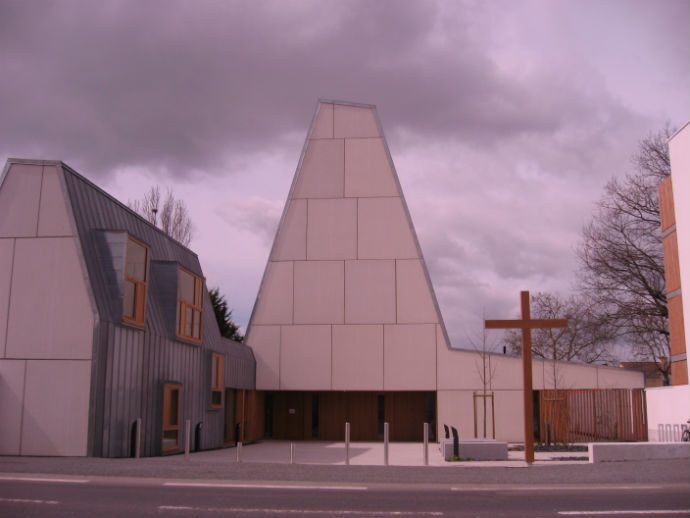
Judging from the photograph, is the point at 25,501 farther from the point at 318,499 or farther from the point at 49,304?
the point at 49,304

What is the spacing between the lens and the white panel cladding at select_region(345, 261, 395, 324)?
102 ft

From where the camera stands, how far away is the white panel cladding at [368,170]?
31.8 m

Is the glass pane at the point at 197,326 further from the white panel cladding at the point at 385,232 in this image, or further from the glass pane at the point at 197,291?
the white panel cladding at the point at 385,232

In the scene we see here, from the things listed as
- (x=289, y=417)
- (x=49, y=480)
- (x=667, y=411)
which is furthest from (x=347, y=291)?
(x=49, y=480)

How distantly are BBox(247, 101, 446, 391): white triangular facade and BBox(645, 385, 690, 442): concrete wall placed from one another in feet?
26.3

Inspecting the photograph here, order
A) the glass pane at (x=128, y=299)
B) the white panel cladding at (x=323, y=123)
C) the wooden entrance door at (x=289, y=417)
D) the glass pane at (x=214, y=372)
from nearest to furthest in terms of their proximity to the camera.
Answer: the glass pane at (x=128, y=299), the glass pane at (x=214, y=372), the wooden entrance door at (x=289, y=417), the white panel cladding at (x=323, y=123)

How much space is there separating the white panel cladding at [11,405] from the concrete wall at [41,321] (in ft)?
0.07

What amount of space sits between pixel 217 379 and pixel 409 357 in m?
8.76

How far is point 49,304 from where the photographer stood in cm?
1677

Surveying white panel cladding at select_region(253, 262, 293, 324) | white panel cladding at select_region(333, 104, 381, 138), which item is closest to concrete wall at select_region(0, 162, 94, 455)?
white panel cladding at select_region(253, 262, 293, 324)

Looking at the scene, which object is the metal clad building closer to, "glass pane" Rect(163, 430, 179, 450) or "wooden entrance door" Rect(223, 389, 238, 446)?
"glass pane" Rect(163, 430, 179, 450)

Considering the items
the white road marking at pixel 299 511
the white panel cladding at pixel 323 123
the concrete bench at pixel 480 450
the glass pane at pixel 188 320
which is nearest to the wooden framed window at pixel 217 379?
the glass pane at pixel 188 320

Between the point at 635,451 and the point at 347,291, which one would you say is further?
the point at 347,291

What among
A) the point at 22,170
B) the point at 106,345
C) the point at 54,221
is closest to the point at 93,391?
the point at 106,345
